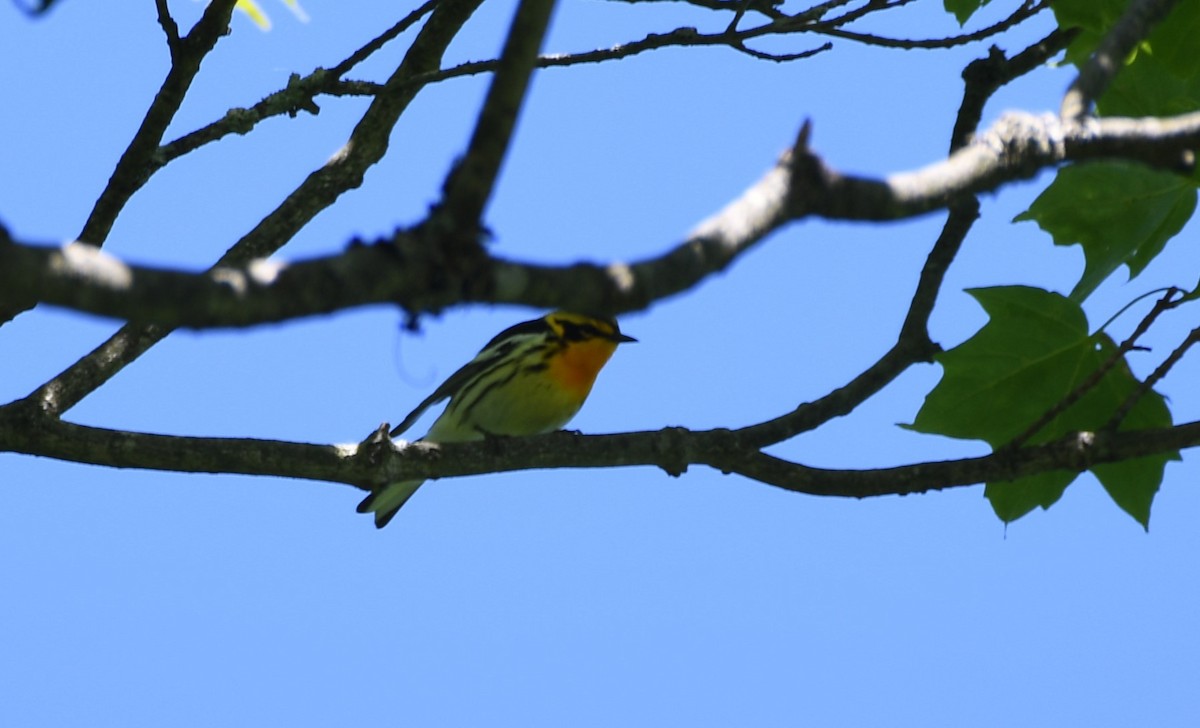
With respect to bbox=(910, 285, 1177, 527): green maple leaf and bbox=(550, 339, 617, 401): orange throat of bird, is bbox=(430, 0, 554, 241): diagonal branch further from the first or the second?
bbox=(550, 339, 617, 401): orange throat of bird

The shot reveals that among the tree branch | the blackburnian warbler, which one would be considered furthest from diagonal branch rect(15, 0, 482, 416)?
the tree branch

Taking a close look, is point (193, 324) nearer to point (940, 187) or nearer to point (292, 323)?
point (292, 323)

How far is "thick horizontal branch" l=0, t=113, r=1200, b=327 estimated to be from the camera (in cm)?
163

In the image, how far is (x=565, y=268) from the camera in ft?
6.20

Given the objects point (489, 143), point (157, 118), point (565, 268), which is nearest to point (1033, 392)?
point (565, 268)

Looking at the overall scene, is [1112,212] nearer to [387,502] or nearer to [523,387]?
[523,387]

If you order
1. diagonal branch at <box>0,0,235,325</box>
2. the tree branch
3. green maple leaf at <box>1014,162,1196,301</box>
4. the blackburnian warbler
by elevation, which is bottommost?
the tree branch

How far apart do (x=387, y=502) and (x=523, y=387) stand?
2.68 feet

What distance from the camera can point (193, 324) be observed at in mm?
1687

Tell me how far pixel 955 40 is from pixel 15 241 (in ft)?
9.83

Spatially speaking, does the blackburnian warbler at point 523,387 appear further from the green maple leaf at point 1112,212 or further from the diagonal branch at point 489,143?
the diagonal branch at point 489,143

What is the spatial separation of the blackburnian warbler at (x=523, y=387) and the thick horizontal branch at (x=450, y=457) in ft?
7.47

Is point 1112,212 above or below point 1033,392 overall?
above

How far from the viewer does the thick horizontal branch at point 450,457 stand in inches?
133
